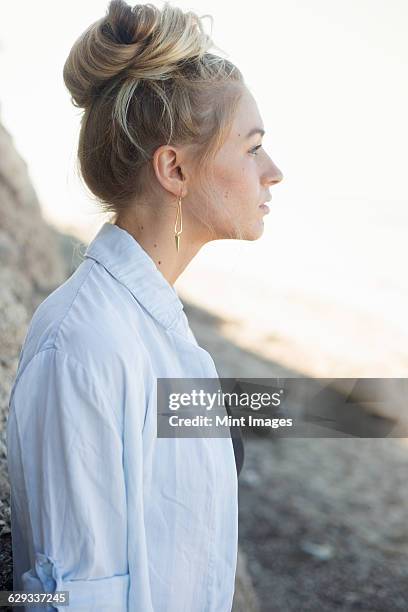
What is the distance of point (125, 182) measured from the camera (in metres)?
1.68

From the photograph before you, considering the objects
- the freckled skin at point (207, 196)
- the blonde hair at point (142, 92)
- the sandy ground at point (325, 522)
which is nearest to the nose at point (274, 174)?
the freckled skin at point (207, 196)

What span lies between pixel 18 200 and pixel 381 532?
2749 mm

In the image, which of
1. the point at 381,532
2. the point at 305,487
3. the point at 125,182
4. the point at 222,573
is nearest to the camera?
the point at 222,573

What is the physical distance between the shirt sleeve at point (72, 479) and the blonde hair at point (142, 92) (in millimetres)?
581

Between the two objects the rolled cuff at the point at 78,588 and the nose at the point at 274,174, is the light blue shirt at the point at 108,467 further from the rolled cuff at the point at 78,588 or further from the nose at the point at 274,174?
the nose at the point at 274,174

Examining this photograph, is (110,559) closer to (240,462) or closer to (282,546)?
(240,462)

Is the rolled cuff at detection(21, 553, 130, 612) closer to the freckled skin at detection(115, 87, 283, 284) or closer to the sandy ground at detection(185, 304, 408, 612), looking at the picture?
the freckled skin at detection(115, 87, 283, 284)

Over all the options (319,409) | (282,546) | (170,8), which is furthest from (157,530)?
(319,409)

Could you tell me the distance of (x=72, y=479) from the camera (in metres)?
1.26

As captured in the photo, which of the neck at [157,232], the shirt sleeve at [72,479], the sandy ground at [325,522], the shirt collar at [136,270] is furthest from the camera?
the sandy ground at [325,522]

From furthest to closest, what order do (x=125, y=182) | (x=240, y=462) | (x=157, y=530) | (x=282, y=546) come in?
1. (x=282, y=546)
2. (x=240, y=462)
3. (x=125, y=182)
4. (x=157, y=530)

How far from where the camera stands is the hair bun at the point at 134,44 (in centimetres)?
159

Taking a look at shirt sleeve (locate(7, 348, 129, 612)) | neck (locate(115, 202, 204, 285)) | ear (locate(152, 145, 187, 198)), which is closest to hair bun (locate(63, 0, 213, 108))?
ear (locate(152, 145, 187, 198))

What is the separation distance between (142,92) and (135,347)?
63 cm
